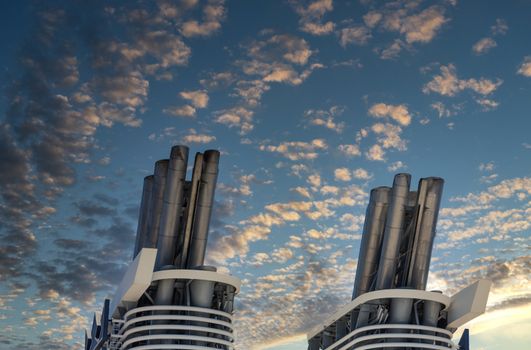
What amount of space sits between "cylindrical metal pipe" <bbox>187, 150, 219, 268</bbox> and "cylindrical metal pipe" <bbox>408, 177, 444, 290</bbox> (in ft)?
36.6

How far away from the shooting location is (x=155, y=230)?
43.1 m

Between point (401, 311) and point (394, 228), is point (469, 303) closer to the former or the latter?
point (401, 311)

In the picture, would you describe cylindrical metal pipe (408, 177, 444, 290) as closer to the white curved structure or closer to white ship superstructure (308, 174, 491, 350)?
white ship superstructure (308, 174, 491, 350)

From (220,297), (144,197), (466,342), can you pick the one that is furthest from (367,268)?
(144,197)

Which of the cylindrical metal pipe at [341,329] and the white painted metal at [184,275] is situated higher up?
the white painted metal at [184,275]

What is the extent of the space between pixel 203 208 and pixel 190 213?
93 cm

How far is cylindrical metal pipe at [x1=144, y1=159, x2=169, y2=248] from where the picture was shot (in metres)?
42.8

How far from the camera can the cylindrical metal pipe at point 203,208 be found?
4091 cm

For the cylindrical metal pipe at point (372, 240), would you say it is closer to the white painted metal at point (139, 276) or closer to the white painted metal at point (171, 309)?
the white painted metal at point (171, 309)

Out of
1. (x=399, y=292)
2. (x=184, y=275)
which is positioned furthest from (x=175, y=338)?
(x=399, y=292)

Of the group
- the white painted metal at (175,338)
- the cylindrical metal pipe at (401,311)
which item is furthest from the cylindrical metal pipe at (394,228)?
the white painted metal at (175,338)

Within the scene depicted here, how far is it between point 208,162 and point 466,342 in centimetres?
1630

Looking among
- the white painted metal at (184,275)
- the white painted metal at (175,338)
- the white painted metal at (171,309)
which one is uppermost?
the white painted metal at (184,275)

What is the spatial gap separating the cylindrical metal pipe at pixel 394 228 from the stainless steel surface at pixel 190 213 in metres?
10.4
